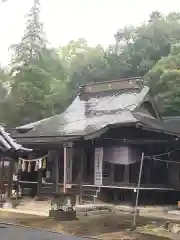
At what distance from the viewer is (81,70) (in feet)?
143

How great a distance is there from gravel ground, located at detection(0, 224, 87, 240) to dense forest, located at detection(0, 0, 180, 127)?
20973mm

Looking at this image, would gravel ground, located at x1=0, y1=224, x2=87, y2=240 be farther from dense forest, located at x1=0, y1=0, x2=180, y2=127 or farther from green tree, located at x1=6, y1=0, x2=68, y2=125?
green tree, located at x1=6, y1=0, x2=68, y2=125

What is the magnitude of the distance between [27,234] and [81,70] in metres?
33.9

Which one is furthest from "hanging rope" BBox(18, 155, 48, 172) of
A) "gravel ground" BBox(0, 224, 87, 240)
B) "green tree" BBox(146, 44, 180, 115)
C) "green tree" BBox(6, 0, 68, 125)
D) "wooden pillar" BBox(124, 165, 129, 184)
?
"green tree" BBox(6, 0, 68, 125)

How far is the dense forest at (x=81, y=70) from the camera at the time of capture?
119 ft

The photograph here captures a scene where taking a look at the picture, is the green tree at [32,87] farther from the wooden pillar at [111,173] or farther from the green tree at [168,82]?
the wooden pillar at [111,173]

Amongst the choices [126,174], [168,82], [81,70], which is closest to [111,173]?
[126,174]

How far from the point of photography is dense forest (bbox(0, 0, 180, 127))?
1423 inches

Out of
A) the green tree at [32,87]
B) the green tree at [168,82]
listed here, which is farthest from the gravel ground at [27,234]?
the green tree at [32,87]

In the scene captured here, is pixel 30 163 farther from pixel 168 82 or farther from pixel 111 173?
pixel 168 82

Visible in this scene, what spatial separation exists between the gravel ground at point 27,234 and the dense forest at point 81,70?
2097 centimetres

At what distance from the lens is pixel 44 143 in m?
19.9

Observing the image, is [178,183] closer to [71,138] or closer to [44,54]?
[71,138]

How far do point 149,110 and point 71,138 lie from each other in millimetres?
6047
